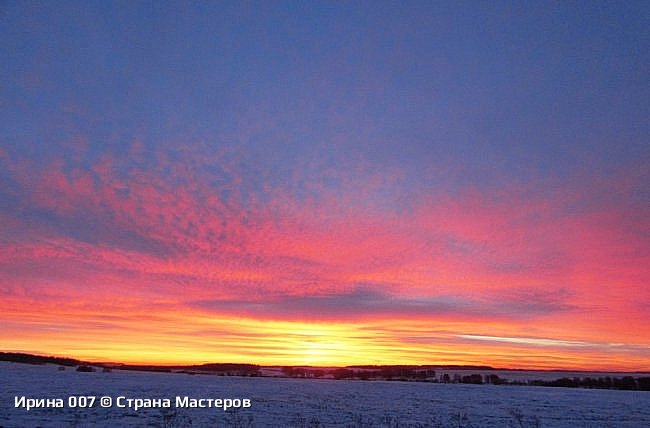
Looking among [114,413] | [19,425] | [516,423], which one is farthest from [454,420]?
[19,425]

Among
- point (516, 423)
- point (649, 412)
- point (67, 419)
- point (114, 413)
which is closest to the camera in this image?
point (67, 419)

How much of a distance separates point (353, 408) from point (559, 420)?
11.2 metres

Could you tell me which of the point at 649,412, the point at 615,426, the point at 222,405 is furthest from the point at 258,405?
the point at 649,412

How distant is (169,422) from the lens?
20.4 m

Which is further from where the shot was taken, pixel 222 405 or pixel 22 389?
pixel 22 389

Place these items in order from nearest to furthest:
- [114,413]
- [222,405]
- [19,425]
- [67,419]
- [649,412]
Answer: [19,425], [67,419], [114,413], [222,405], [649,412]

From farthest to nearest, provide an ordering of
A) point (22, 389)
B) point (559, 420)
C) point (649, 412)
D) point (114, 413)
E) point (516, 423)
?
point (649, 412) → point (22, 389) → point (559, 420) → point (516, 423) → point (114, 413)

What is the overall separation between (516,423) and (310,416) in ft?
32.9

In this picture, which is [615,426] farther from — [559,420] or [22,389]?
[22,389]

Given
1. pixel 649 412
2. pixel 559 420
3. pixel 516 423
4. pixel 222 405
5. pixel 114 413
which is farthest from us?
pixel 649 412

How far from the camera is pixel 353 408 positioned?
99.0 feet

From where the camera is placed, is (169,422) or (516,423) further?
(516,423)

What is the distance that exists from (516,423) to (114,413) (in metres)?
18.8

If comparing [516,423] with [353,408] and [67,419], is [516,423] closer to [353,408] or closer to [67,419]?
[353,408]
